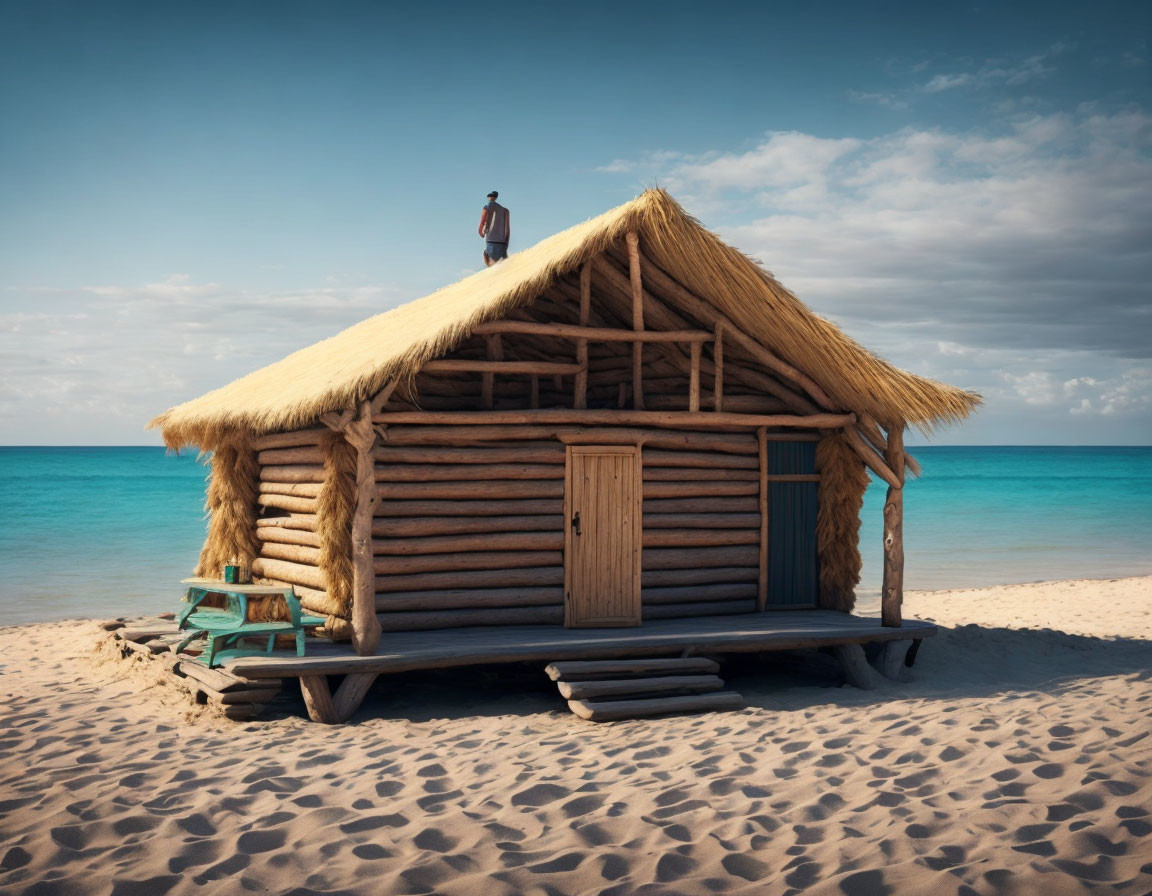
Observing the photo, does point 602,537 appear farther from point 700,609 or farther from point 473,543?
point 700,609

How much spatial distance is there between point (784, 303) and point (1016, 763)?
570 cm

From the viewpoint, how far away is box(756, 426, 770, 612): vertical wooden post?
12.4 m

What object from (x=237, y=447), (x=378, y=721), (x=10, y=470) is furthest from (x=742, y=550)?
(x=10, y=470)

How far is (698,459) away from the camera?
12.0 meters

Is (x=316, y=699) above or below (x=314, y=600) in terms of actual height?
below

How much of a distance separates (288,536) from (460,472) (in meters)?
2.39

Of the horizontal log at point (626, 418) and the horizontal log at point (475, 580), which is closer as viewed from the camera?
the horizontal log at point (626, 418)

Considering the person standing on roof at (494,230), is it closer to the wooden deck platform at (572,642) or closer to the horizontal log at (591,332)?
the horizontal log at (591,332)

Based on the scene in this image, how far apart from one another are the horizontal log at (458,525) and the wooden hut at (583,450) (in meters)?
0.03

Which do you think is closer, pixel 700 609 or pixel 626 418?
pixel 626 418

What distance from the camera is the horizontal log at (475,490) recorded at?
428 inches

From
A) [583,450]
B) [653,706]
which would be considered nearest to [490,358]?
[583,450]

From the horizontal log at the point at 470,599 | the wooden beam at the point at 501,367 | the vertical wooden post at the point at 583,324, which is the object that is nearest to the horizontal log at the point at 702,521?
the horizontal log at the point at 470,599

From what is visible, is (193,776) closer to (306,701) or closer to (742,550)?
(306,701)
